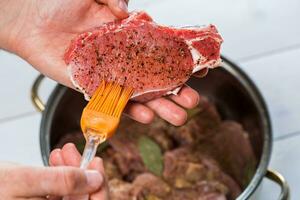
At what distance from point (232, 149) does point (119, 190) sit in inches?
10.1

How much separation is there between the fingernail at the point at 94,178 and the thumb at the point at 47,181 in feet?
0.05

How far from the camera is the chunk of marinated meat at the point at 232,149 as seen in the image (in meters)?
1.12

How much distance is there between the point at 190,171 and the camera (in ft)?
3.68

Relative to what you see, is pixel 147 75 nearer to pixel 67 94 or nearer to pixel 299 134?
pixel 67 94

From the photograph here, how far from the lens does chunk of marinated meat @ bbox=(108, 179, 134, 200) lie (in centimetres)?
106

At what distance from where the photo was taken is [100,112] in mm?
843

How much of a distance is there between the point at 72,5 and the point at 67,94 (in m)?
0.19

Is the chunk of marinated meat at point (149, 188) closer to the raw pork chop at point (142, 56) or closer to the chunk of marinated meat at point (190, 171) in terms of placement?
the chunk of marinated meat at point (190, 171)

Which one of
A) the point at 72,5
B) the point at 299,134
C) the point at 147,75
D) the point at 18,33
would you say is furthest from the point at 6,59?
the point at 299,134

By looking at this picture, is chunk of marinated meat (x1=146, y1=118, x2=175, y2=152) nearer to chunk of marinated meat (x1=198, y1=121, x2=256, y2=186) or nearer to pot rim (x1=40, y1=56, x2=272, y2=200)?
chunk of marinated meat (x1=198, y1=121, x2=256, y2=186)

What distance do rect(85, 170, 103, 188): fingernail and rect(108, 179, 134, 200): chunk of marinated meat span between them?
1.18 feet

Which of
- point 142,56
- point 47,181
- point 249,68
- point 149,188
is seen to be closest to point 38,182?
point 47,181

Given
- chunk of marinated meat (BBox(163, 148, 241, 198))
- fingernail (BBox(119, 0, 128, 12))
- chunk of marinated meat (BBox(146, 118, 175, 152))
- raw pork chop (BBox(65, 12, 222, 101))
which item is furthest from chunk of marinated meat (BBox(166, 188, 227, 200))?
fingernail (BBox(119, 0, 128, 12))

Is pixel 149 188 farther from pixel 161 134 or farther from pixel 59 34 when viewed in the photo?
pixel 59 34
